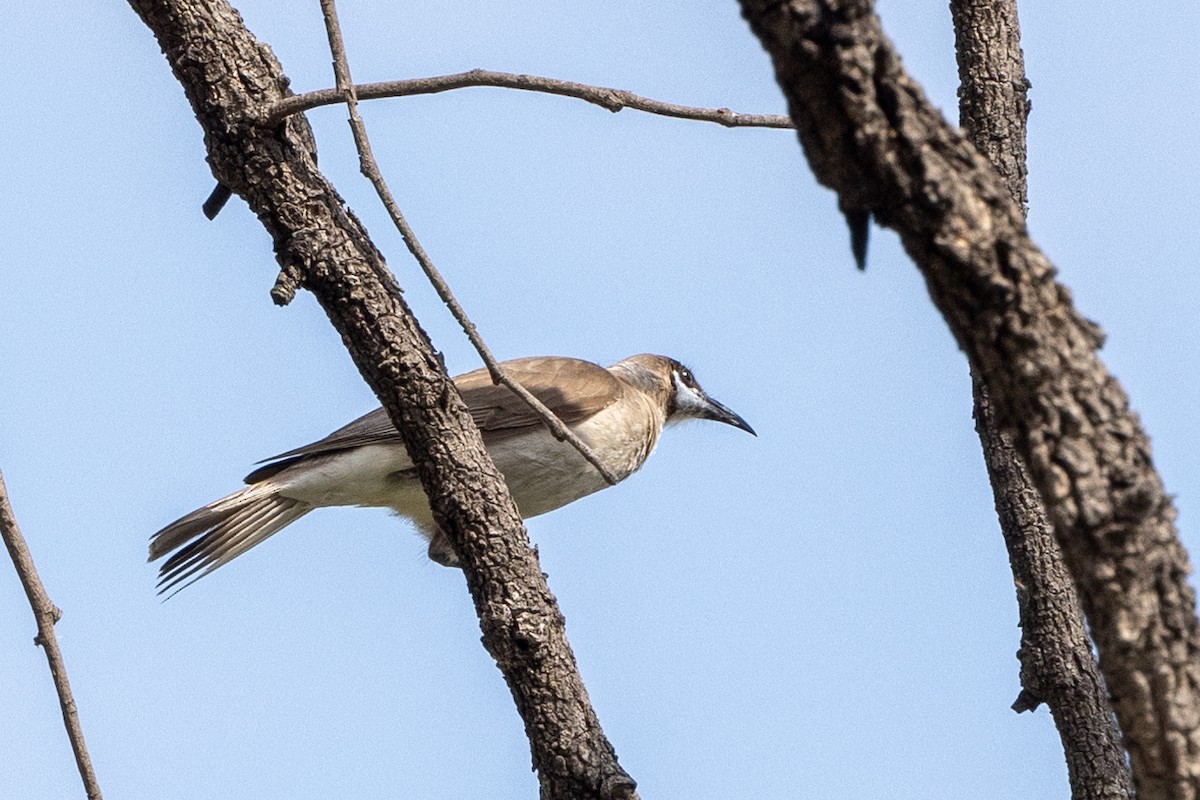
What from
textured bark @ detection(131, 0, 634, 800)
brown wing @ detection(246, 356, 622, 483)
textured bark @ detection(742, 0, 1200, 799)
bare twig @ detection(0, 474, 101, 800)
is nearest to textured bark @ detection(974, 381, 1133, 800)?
textured bark @ detection(131, 0, 634, 800)

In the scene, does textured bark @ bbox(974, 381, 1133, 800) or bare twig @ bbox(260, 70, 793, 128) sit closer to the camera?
bare twig @ bbox(260, 70, 793, 128)

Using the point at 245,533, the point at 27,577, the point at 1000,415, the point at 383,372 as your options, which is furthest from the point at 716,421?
the point at 1000,415

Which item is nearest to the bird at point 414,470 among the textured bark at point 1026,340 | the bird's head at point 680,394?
the bird's head at point 680,394

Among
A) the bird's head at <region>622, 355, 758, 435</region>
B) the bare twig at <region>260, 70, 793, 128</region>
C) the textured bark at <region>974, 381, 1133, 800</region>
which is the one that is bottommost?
the textured bark at <region>974, 381, 1133, 800</region>

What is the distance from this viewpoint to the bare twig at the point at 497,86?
403 centimetres

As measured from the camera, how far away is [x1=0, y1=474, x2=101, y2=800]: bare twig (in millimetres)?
3754

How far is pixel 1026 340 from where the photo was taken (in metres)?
2.23

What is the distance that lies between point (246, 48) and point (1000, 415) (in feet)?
8.98

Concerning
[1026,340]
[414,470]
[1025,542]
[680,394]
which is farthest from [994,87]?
[680,394]

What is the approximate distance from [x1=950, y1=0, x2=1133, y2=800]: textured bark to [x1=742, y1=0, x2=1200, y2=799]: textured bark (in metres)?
2.94

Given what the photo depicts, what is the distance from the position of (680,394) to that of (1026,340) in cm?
758

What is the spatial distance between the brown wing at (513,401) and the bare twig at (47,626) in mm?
3161

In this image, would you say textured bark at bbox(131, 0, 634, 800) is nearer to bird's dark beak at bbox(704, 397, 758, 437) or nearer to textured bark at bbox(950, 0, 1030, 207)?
textured bark at bbox(950, 0, 1030, 207)

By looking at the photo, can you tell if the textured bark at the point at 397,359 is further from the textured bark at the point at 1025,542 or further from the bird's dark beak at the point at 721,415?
Result: the bird's dark beak at the point at 721,415
